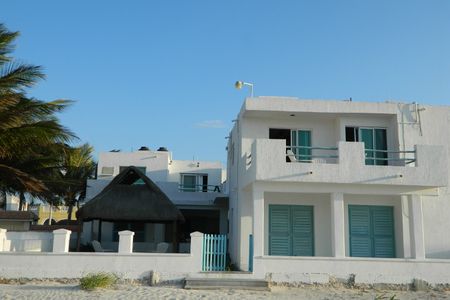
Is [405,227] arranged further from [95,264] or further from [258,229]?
[95,264]

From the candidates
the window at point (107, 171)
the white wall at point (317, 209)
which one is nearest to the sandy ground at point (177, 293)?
the white wall at point (317, 209)

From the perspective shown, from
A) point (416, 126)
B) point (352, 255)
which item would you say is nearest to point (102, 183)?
point (352, 255)

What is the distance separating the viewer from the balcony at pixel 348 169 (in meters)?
16.6

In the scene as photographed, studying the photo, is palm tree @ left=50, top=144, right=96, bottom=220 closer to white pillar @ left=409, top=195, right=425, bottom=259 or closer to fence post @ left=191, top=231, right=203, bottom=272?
fence post @ left=191, top=231, right=203, bottom=272

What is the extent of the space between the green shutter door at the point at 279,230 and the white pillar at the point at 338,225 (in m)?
2.13

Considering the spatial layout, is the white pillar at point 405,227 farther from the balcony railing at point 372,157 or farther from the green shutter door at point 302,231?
the green shutter door at point 302,231

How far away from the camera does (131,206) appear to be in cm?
1973

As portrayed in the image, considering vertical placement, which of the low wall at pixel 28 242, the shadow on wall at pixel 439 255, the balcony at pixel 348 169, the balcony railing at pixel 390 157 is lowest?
the shadow on wall at pixel 439 255

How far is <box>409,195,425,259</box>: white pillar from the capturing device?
16.5m

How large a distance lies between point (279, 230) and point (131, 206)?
5.90 meters

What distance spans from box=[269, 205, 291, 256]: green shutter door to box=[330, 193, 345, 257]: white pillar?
6.99 ft

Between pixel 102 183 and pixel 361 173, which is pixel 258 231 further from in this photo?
A: pixel 102 183

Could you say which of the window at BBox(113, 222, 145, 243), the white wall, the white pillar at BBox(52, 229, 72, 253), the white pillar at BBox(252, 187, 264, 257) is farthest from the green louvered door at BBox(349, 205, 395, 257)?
the window at BBox(113, 222, 145, 243)

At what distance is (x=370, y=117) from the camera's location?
19297mm
